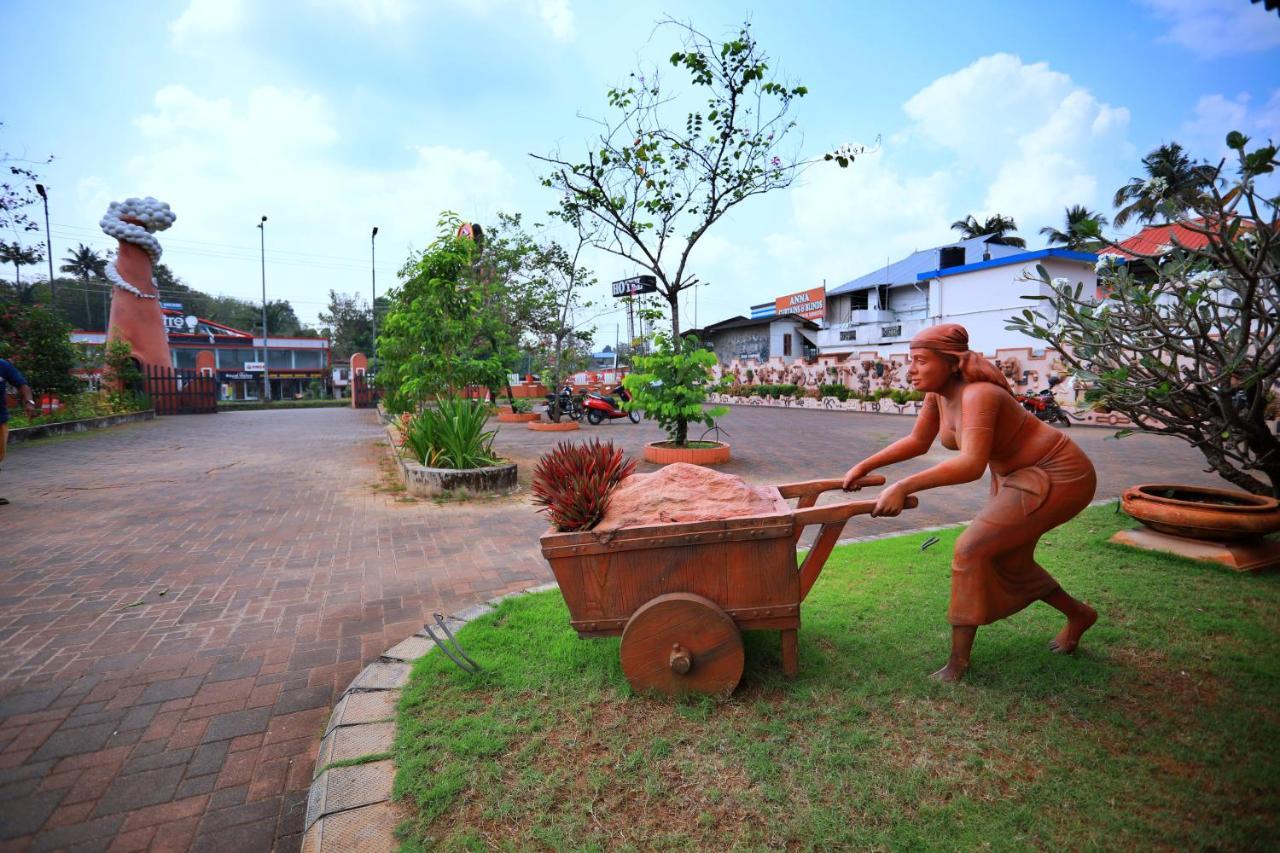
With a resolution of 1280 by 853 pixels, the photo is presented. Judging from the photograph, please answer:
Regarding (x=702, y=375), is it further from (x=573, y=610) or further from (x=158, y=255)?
(x=158, y=255)

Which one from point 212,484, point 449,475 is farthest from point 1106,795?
point 212,484

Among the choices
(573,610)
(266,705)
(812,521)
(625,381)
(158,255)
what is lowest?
(266,705)

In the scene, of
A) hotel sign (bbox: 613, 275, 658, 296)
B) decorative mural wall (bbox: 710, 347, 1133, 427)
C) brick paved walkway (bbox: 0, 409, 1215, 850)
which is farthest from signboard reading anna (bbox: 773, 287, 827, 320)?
brick paved walkway (bbox: 0, 409, 1215, 850)

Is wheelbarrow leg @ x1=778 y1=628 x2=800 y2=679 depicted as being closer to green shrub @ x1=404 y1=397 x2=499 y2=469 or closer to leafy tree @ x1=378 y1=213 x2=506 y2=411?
green shrub @ x1=404 y1=397 x2=499 y2=469

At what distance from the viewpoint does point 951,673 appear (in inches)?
99.0

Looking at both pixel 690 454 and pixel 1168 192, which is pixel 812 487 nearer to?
pixel 1168 192

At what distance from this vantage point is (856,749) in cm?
212

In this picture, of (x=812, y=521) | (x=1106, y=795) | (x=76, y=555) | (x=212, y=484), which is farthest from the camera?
(x=212, y=484)

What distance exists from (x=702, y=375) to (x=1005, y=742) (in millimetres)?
7284

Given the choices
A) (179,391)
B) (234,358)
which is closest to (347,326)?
(234,358)

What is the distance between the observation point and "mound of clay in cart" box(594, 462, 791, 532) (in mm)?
2361

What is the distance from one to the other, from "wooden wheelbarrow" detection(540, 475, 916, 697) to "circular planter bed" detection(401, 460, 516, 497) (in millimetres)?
4908

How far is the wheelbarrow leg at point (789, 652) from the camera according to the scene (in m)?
2.47

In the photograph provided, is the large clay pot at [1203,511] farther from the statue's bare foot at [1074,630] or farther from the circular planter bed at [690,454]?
the circular planter bed at [690,454]
